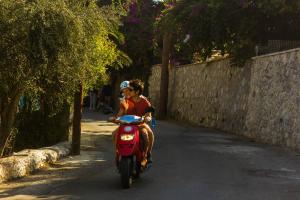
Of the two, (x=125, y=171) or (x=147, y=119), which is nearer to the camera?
(x=125, y=171)

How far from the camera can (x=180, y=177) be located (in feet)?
35.5

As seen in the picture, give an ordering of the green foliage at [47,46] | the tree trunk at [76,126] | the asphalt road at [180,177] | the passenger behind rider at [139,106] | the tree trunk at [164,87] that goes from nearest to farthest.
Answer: the asphalt road at [180,177] → the green foliage at [47,46] → the passenger behind rider at [139,106] → the tree trunk at [76,126] → the tree trunk at [164,87]

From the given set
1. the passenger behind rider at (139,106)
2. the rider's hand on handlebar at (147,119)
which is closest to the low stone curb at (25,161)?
the passenger behind rider at (139,106)

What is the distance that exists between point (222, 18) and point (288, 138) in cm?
686

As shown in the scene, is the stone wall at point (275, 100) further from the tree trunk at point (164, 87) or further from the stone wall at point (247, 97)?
the tree trunk at point (164, 87)

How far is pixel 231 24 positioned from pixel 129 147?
1432cm

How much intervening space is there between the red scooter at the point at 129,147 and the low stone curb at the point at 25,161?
185 cm

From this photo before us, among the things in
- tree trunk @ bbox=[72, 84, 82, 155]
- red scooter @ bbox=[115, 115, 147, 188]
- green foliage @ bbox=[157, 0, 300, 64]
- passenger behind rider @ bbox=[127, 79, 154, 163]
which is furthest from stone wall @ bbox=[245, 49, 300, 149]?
red scooter @ bbox=[115, 115, 147, 188]

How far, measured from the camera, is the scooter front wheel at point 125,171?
952 centimetres

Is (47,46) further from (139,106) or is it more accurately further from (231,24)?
(231,24)

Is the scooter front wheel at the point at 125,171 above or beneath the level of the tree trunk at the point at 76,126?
beneath

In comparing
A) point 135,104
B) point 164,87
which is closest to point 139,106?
point 135,104

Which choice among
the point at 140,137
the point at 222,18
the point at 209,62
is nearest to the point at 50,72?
the point at 140,137

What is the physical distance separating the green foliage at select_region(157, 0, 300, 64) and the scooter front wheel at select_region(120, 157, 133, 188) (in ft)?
41.1
